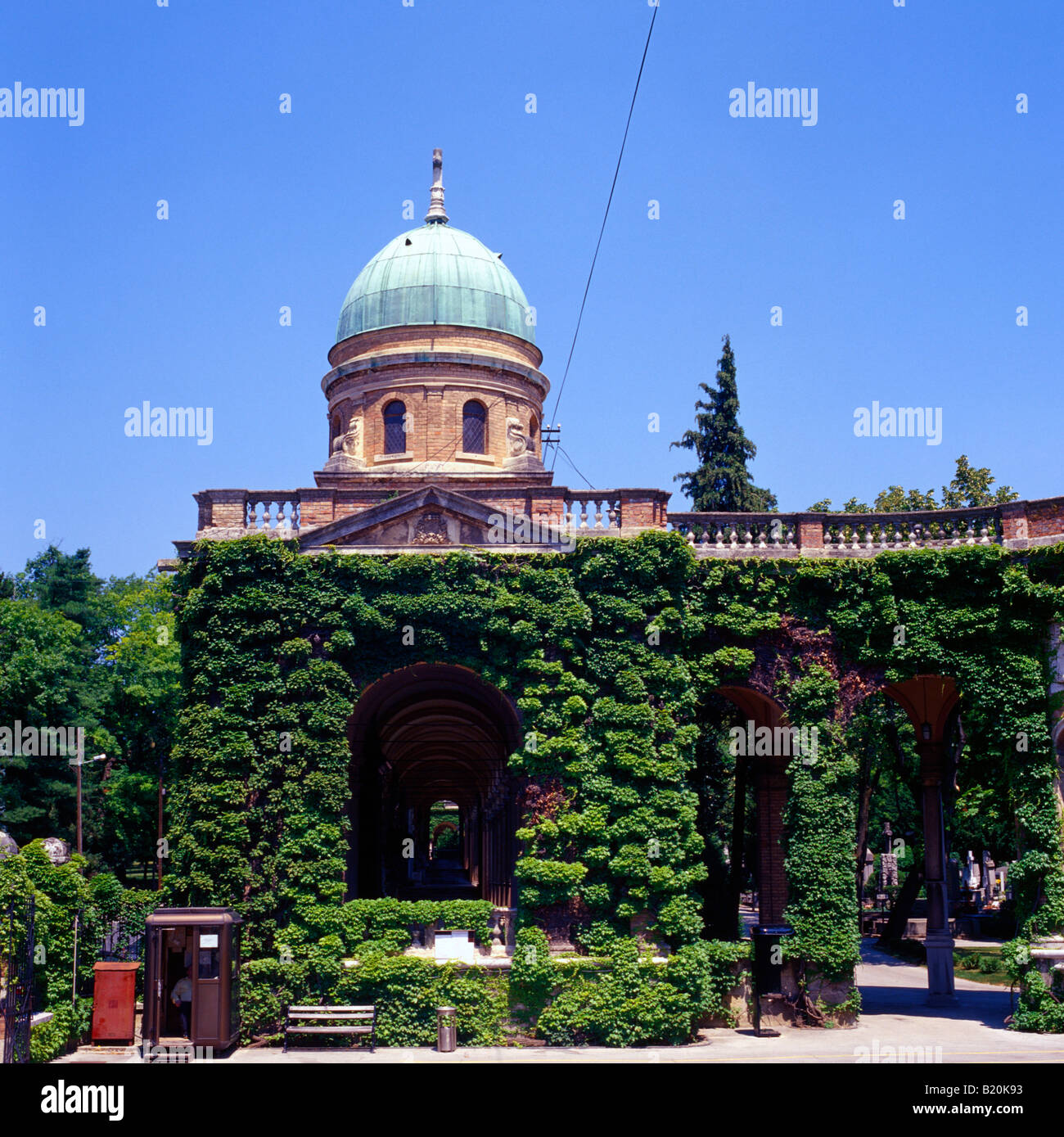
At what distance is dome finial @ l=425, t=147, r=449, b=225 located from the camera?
120 ft

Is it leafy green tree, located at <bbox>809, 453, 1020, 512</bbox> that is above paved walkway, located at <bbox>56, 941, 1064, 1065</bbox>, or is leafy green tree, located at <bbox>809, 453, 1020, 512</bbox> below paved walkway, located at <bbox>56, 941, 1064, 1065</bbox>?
above

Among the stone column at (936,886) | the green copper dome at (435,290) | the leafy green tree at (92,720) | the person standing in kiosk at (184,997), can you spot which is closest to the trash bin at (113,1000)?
the person standing in kiosk at (184,997)

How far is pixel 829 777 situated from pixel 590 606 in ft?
18.8

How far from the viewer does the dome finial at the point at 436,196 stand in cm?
3650

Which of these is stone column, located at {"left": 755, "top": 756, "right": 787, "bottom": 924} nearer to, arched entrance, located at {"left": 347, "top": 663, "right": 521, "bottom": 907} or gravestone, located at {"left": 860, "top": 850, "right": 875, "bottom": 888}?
arched entrance, located at {"left": 347, "top": 663, "right": 521, "bottom": 907}

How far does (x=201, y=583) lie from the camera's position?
2398cm

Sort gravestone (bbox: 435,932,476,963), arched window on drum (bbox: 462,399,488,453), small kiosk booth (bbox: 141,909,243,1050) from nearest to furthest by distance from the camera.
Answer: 1. small kiosk booth (bbox: 141,909,243,1050)
2. gravestone (bbox: 435,932,476,963)
3. arched window on drum (bbox: 462,399,488,453)

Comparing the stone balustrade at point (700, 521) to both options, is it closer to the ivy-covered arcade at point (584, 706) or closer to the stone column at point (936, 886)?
the ivy-covered arcade at point (584, 706)

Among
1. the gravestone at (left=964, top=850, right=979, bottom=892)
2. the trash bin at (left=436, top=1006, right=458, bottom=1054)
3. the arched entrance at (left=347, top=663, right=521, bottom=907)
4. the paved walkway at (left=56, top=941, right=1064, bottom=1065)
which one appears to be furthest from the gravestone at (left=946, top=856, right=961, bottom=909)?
the trash bin at (left=436, top=1006, right=458, bottom=1054)

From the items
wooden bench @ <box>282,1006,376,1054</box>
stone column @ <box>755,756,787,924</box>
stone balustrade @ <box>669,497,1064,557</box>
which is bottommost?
wooden bench @ <box>282,1006,376,1054</box>

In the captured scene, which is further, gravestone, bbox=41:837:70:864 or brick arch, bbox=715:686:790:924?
brick arch, bbox=715:686:790:924

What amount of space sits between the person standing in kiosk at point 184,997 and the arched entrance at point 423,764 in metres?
4.27
